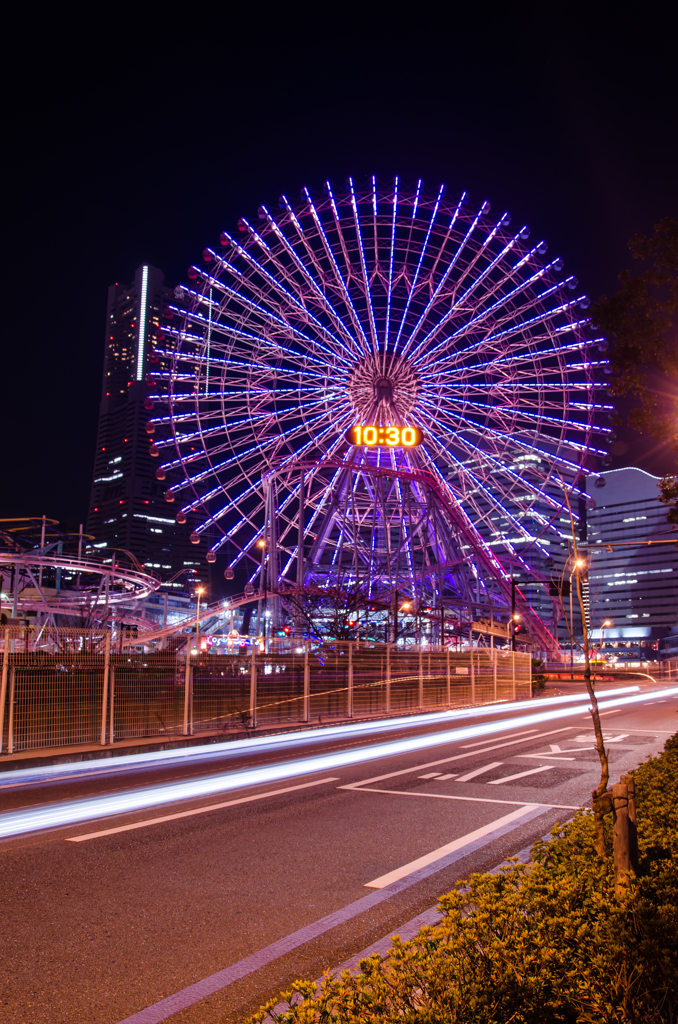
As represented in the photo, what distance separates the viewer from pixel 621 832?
4324mm

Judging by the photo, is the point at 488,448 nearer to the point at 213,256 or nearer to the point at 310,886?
the point at 213,256

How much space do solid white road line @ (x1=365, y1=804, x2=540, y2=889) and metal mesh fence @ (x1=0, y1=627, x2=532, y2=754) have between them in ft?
30.8

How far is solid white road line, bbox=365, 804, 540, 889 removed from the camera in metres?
6.39

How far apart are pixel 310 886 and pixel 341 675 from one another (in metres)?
18.8

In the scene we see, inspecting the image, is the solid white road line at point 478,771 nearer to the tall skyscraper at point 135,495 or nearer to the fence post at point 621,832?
the fence post at point 621,832

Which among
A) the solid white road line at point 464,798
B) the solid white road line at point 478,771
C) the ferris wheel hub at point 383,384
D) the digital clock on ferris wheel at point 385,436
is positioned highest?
the ferris wheel hub at point 383,384

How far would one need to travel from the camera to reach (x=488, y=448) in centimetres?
4394

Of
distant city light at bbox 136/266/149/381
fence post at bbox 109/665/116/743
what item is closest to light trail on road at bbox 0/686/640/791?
fence post at bbox 109/665/116/743

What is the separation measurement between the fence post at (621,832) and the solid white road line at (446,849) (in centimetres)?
249

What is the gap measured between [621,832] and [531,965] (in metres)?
1.14

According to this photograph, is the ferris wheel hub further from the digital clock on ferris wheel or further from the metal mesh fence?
the digital clock on ferris wheel

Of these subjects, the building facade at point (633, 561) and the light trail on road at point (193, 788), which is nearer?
the light trail on road at point (193, 788)

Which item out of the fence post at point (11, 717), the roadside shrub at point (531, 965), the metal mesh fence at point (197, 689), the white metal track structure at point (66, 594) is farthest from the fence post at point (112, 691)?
the white metal track structure at point (66, 594)

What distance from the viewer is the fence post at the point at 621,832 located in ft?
14.0
